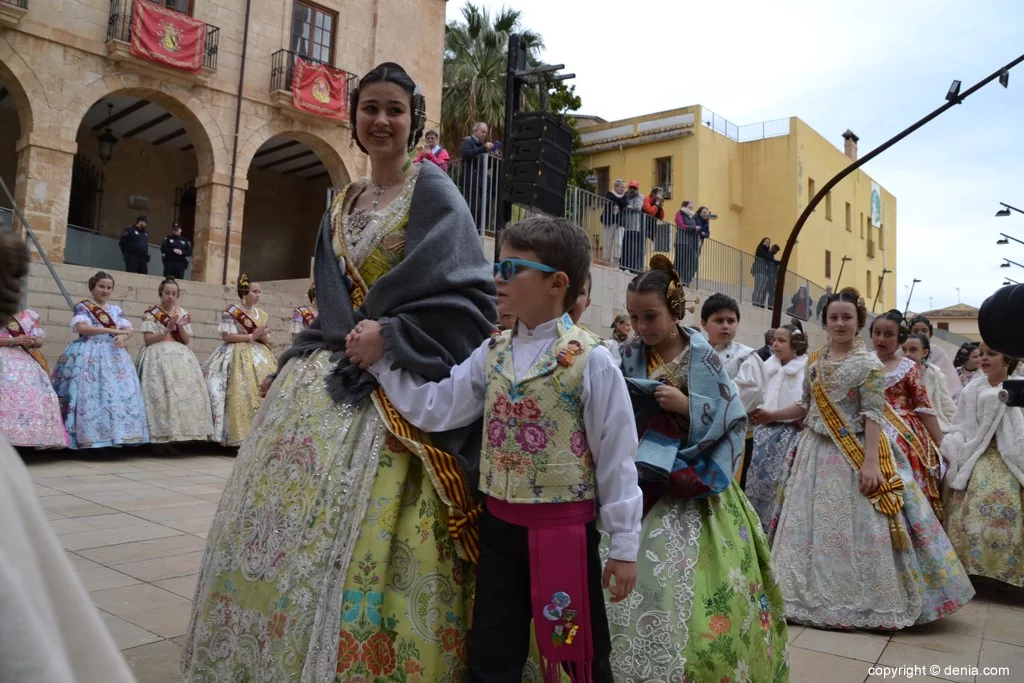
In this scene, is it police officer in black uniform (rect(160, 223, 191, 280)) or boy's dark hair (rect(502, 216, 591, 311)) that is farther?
police officer in black uniform (rect(160, 223, 191, 280))

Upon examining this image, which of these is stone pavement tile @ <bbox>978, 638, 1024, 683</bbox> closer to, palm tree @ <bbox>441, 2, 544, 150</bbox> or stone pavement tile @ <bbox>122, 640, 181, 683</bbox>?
stone pavement tile @ <bbox>122, 640, 181, 683</bbox>

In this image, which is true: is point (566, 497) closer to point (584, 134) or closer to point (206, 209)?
point (206, 209)

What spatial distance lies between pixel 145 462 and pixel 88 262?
28.6 feet

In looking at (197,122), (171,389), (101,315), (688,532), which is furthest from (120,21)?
(688,532)

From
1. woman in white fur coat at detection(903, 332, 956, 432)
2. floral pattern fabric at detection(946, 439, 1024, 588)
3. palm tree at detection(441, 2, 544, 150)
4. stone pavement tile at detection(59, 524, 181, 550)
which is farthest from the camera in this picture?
palm tree at detection(441, 2, 544, 150)

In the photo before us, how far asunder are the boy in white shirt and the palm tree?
21.2 meters

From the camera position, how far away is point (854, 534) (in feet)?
13.8

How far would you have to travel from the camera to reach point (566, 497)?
2070 millimetres

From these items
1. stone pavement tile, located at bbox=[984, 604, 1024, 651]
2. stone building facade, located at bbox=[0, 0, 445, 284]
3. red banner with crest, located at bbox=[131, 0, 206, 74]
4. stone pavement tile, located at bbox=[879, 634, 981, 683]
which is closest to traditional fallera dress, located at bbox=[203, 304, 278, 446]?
stone building facade, located at bbox=[0, 0, 445, 284]

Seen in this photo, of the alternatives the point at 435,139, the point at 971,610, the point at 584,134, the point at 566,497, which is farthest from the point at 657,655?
the point at 584,134

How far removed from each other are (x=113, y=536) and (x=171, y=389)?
4.43 m

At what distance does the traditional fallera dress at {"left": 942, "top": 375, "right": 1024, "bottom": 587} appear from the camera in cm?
501

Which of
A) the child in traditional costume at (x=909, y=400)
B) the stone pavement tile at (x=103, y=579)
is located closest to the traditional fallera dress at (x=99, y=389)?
the stone pavement tile at (x=103, y=579)

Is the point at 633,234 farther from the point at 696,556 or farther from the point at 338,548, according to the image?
the point at 338,548
